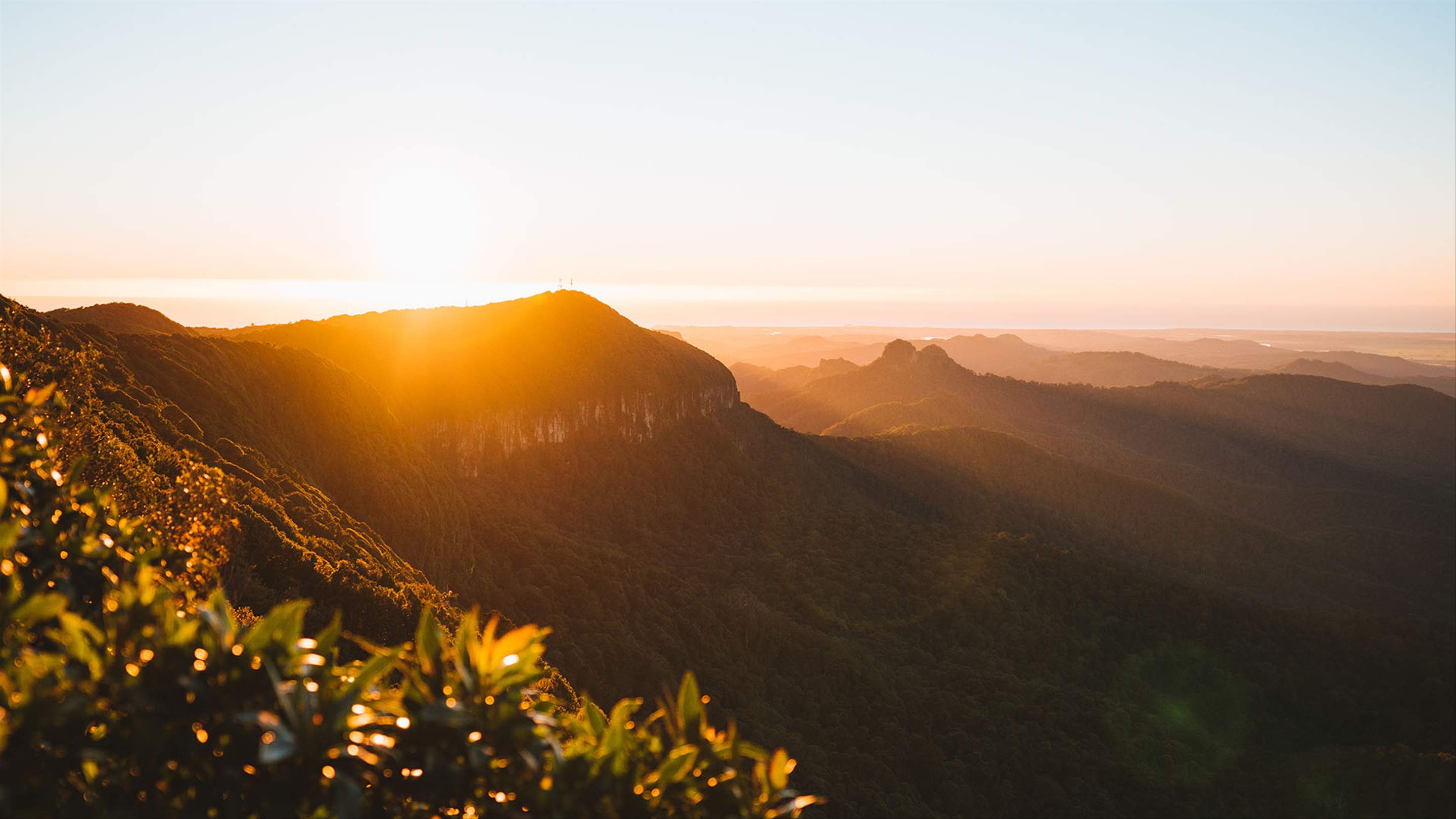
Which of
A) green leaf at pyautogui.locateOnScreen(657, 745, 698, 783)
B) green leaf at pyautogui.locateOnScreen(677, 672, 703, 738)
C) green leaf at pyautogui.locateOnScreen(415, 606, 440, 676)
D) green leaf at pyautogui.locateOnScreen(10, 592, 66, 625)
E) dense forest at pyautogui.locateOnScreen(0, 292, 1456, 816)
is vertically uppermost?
green leaf at pyautogui.locateOnScreen(10, 592, 66, 625)

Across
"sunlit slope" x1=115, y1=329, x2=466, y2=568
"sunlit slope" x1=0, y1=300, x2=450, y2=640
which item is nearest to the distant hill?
"sunlit slope" x1=115, y1=329, x2=466, y2=568

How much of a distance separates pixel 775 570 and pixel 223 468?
7656cm

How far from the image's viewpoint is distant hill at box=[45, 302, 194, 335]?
8469cm

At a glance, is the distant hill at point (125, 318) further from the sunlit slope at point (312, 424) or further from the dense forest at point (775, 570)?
the sunlit slope at point (312, 424)

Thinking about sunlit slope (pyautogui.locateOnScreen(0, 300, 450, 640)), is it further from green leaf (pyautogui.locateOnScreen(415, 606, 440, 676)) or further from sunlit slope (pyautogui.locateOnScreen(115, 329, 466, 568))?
green leaf (pyautogui.locateOnScreen(415, 606, 440, 676))

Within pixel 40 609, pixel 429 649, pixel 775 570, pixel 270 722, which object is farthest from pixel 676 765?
pixel 775 570

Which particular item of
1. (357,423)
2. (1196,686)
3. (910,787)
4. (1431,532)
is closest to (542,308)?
(357,423)

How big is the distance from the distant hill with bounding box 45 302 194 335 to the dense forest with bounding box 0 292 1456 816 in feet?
36.2

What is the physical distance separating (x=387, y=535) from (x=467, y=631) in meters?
59.4

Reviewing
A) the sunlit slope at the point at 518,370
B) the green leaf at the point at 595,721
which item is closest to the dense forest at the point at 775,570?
the sunlit slope at the point at 518,370

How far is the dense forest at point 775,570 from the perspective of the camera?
154 ft

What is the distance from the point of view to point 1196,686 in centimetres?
9438

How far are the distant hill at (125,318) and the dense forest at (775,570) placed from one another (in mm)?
11028

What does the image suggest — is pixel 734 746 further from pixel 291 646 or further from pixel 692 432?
pixel 692 432
